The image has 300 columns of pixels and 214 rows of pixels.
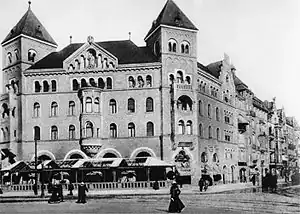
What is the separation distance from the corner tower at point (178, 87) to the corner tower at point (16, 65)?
374 inches

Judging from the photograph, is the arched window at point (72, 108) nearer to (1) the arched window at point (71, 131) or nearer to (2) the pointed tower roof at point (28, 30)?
(1) the arched window at point (71, 131)

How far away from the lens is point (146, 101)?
35500 millimetres

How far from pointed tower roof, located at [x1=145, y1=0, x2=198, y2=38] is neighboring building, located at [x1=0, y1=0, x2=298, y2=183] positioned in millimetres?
78

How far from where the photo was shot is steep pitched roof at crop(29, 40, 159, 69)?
36.5 meters

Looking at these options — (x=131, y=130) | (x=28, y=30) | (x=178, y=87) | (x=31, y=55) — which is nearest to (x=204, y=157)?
(x=178, y=87)

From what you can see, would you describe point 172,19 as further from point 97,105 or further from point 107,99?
point 97,105

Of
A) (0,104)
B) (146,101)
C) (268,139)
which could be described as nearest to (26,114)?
(0,104)

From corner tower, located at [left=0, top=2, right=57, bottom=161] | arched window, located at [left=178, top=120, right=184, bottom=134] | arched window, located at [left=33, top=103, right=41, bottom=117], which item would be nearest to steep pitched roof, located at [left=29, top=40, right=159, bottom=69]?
corner tower, located at [left=0, top=2, right=57, bottom=161]

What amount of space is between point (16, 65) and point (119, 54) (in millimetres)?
8215

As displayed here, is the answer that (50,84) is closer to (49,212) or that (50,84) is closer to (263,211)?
(49,212)

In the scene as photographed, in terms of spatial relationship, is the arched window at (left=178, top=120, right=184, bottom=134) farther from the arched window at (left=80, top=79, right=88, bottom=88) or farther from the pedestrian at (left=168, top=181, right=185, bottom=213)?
the pedestrian at (left=168, top=181, right=185, bottom=213)

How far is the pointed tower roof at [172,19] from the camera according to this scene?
1414 inches

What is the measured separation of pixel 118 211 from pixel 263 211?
5026 millimetres

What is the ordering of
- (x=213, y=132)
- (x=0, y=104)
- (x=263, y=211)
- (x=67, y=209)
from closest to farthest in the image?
(x=263, y=211)
(x=67, y=209)
(x=0, y=104)
(x=213, y=132)
